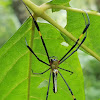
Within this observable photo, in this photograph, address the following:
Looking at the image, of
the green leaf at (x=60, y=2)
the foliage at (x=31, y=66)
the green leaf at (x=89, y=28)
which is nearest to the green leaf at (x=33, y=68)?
the foliage at (x=31, y=66)

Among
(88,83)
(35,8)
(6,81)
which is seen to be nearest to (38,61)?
(6,81)

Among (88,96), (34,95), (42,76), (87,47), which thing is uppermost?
(88,96)

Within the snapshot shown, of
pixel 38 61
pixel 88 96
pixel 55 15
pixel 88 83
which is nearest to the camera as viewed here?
pixel 38 61

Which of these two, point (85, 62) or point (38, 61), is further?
point (85, 62)

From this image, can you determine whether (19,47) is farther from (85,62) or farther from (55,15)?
(85,62)

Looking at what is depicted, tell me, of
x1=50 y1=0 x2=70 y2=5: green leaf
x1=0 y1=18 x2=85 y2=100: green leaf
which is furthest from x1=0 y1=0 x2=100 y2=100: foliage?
x1=50 y1=0 x2=70 y2=5: green leaf

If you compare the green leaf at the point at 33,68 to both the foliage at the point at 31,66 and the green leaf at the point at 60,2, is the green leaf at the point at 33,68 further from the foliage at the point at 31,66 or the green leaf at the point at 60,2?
the green leaf at the point at 60,2

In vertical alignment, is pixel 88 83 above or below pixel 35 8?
above
